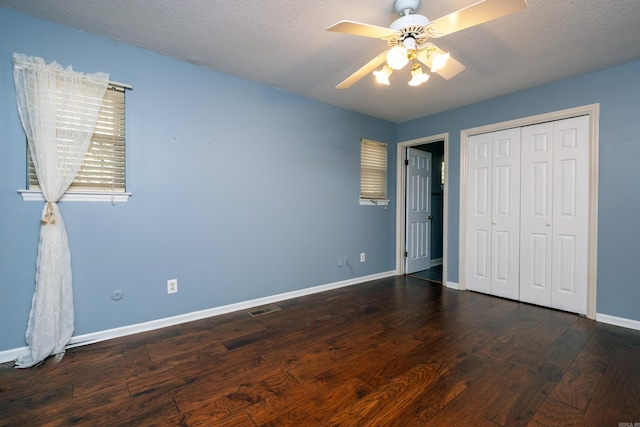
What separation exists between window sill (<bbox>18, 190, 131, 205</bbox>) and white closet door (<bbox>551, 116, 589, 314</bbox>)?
4.31 meters

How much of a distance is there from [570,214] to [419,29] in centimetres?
268

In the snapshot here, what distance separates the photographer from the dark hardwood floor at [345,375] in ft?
4.87

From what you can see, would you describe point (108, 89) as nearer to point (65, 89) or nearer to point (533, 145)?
point (65, 89)

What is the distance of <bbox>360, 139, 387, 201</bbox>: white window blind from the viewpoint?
A: 4180 mm

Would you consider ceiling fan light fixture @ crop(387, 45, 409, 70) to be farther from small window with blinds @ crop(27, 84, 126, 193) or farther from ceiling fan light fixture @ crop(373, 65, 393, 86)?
small window with blinds @ crop(27, 84, 126, 193)

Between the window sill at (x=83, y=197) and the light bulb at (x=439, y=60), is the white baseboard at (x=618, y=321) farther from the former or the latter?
the window sill at (x=83, y=197)

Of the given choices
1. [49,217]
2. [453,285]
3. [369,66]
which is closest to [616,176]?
[453,285]

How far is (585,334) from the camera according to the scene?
2.44 metres

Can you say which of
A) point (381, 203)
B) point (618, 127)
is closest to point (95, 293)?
point (381, 203)

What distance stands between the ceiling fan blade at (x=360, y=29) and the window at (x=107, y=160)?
6.42ft

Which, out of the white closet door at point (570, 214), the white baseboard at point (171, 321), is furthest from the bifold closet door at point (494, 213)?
the white baseboard at point (171, 321)

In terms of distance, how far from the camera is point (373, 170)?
4316 mm

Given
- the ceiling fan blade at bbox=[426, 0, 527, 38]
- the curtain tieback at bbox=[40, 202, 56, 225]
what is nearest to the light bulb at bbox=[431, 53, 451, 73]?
the ceiling fan blade at bbox=[426, 0, 527, 38]

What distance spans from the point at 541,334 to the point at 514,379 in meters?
0.95
